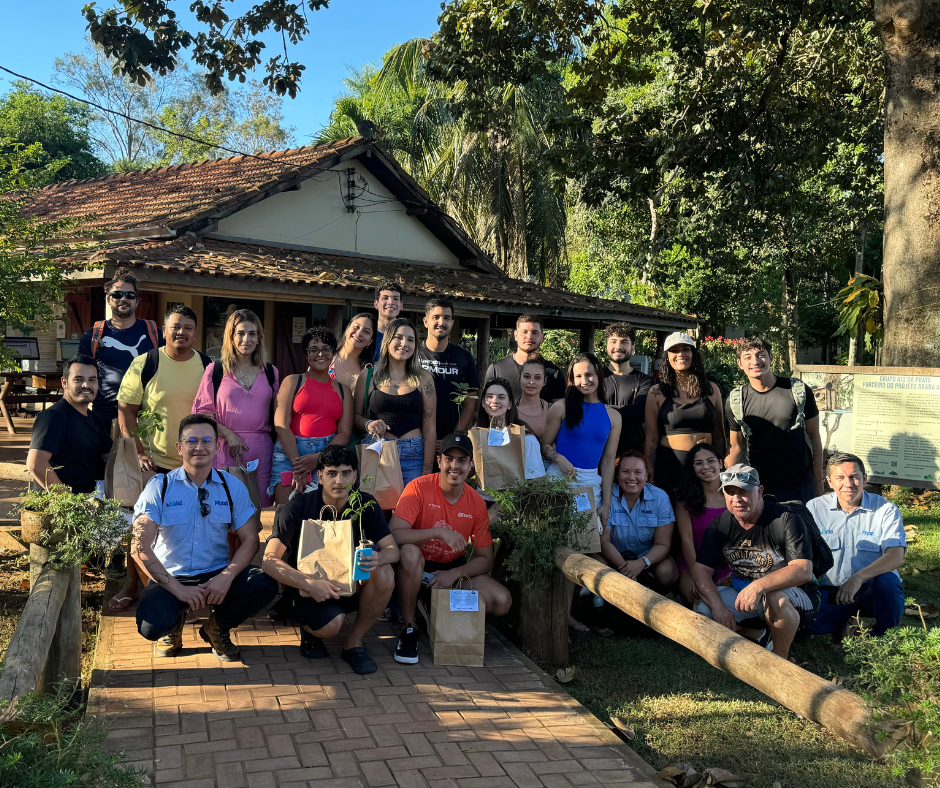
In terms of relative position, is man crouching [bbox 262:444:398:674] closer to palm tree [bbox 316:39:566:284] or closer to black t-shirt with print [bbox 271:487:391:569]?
black t-shirt with print [bbox 271:487:391:569]

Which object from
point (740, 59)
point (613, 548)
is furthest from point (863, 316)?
point (613, 548)

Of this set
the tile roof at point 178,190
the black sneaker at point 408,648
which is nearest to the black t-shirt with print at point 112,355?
the black sneaker at point 408,648

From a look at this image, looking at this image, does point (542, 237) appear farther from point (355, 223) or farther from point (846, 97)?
point (846, 97)

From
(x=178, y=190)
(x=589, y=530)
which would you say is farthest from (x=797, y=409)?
(x=178, y=190)

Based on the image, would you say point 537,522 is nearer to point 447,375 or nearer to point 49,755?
point 447,375

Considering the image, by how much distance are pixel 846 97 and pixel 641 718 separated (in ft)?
36.5

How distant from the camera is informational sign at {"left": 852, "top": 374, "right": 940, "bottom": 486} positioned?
6902 millimetres

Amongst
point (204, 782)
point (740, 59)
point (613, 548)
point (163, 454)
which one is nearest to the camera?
point (204, 782)

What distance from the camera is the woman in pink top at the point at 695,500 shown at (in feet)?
18.4

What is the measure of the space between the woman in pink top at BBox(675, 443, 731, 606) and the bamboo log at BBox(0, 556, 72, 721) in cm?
381

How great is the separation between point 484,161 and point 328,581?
22.9 metres

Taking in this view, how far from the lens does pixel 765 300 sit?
29.8m

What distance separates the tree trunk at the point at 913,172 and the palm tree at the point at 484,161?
17.3 metres

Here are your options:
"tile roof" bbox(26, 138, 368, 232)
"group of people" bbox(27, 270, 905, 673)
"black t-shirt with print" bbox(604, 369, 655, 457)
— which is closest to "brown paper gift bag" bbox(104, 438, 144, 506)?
"group of people" bbox(27, 270, 905, 673)
